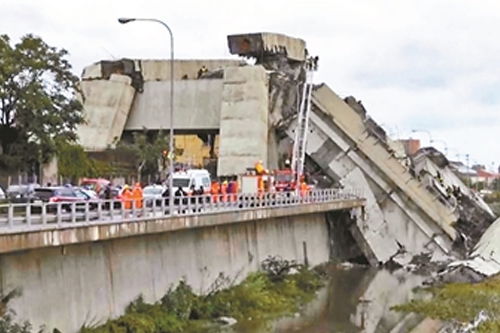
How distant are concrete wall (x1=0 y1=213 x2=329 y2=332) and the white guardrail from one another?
3.01ft

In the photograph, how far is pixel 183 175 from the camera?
49.1 m

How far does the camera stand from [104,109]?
7419 centimetres

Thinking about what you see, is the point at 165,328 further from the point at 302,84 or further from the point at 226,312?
the point at 302,84

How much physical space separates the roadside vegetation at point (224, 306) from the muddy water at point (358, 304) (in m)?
0.89

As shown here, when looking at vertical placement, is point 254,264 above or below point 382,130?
below

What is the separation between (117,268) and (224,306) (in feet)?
22.9

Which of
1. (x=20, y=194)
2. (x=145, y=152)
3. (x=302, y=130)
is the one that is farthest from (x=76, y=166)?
(x=20, y=194)

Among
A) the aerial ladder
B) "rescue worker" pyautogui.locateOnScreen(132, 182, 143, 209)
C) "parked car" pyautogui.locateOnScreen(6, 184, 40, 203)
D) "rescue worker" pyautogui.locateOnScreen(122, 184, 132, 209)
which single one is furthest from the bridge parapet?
the aerial ladder

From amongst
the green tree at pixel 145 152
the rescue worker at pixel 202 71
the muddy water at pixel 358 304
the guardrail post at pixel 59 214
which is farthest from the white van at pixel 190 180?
the rescue worker at pixel 202 71

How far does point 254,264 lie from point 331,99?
25.0 metres

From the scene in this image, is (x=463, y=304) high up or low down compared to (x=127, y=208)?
down

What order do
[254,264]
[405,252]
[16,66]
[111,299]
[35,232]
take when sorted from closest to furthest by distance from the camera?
[35,232], [111,299], [254,264], [16,66], [405,252]

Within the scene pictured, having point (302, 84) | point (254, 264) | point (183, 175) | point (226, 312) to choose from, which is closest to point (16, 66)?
point (183, 175)

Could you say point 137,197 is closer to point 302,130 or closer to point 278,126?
point 302,130
